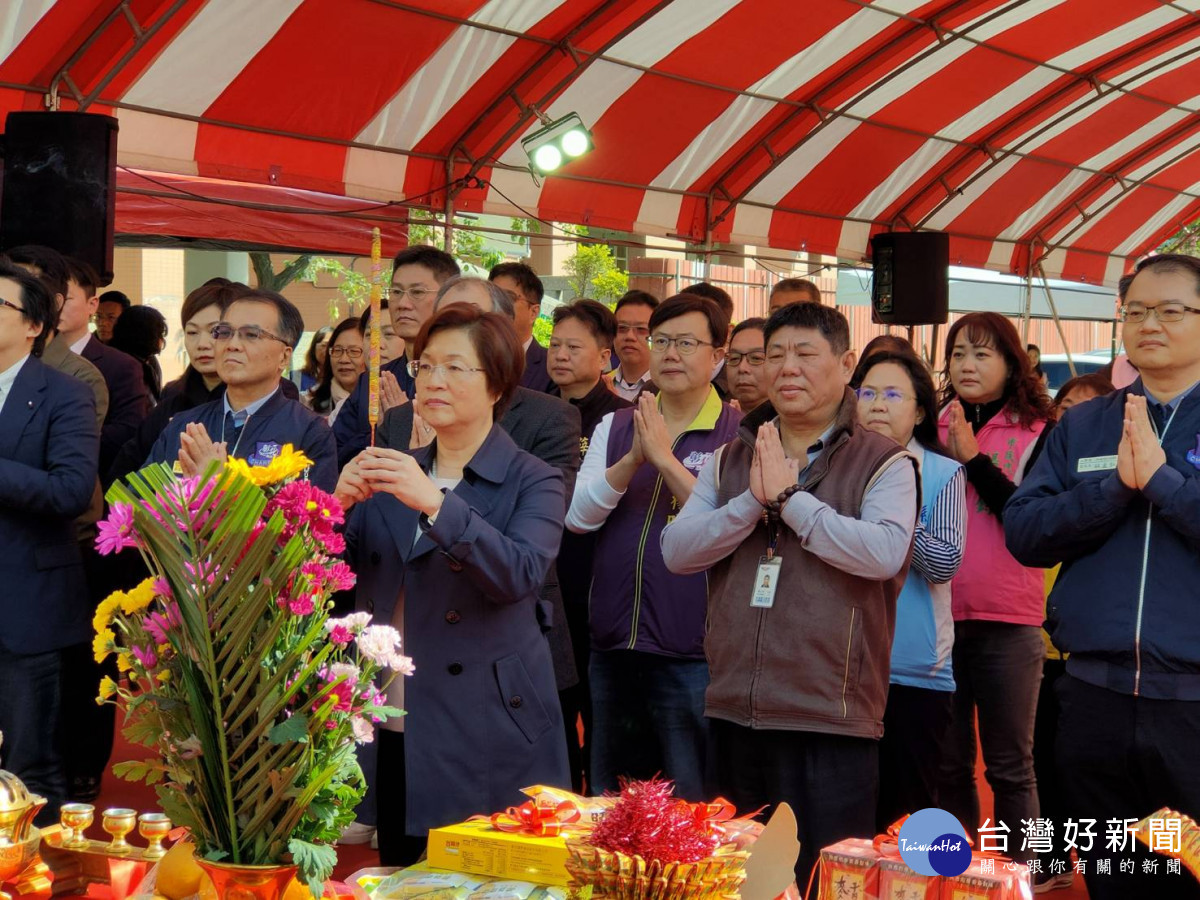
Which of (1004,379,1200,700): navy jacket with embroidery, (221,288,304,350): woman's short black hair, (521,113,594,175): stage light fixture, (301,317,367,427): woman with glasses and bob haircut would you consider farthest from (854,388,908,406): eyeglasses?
(521,113,594,175): stage light fixture

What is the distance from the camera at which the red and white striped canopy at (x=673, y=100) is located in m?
6.18

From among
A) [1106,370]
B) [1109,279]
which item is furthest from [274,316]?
[1109,279]

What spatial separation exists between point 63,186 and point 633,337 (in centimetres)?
223

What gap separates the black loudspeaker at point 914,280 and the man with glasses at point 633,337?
5254mm

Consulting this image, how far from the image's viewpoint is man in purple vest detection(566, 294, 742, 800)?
3.37 m

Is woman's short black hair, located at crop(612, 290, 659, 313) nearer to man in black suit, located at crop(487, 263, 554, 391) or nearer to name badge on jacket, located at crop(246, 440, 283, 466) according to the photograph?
man in black suit, located at crop(487, 263, 554, 391)

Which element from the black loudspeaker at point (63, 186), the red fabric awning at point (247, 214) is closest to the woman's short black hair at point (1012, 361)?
the black loudspeaker at point (63, 186)

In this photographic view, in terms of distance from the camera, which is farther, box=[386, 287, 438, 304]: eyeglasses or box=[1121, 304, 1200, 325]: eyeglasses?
box=[386, 287, 438, 304]: eyeglasses

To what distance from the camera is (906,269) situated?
10.4 meters

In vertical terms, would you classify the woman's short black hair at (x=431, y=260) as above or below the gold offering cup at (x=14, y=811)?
above

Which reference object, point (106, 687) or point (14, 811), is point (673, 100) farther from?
point (106, 687)

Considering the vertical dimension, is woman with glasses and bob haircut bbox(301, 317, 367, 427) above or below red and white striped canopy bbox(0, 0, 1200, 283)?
below

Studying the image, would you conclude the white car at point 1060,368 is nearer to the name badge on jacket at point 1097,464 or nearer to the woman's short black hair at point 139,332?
the woman's short black hair at point 139,332
